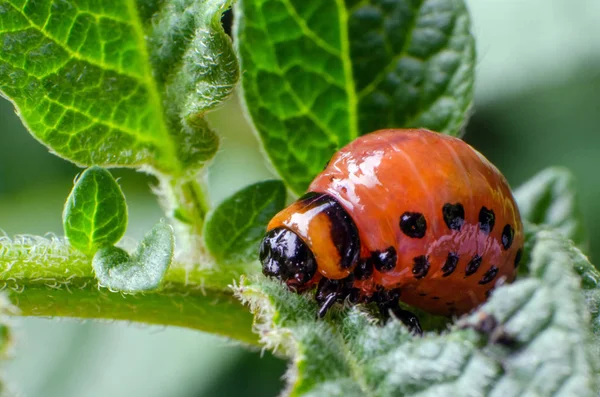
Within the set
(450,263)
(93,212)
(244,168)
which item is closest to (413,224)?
(450,263)

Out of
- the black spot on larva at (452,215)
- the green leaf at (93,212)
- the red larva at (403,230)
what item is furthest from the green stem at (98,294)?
the black spot on larva at (452,215)

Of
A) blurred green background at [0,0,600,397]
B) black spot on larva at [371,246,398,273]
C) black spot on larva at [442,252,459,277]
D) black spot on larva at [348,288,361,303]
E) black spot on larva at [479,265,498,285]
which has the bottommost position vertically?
blurred green background at [0,0,600,397]

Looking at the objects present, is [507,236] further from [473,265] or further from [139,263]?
[139,263]

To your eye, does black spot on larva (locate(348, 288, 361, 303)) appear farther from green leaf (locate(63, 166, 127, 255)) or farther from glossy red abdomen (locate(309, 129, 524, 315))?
green leaf (locate(63, 166, 127, 255))

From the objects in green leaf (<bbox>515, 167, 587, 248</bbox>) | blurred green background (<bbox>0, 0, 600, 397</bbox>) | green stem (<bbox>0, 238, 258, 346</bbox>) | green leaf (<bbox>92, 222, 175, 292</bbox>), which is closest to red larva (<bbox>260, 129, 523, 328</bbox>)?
green stem (<bbox>0, 238, 258, 346</bbox>)

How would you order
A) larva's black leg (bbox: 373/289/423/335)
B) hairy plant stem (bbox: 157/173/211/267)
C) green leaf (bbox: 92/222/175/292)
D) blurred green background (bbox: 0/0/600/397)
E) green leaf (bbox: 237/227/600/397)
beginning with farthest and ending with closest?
blurred green background (bbox: 0/0/600/397) < hairy plant stem (bbox: 157/173/211/267) < larva's black leg (bbox: 373/289/423/335) < green leaf (bbox: 92/222/175/292) < green leaf (bbox: 237/227/600/397)

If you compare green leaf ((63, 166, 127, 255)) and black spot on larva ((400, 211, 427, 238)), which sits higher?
green leaf ((63, 166, 127, 255))

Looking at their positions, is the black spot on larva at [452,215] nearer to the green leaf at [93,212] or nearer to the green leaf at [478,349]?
the green leaf at [478,349]
